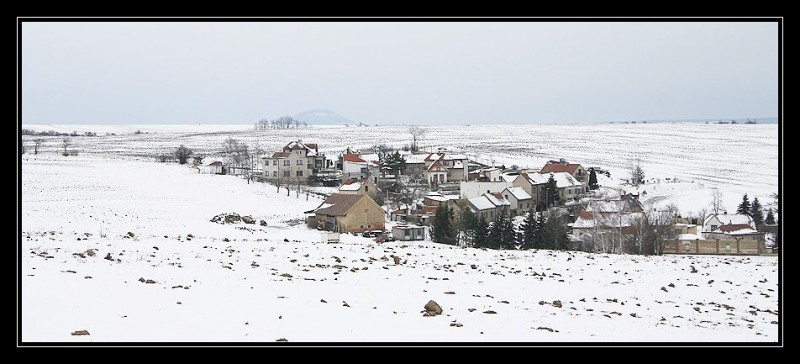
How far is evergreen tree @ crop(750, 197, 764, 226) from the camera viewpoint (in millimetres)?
40978

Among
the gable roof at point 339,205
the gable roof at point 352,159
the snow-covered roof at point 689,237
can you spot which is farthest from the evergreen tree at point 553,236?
the gable roof at point 352,159

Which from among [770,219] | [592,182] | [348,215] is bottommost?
[770,219]

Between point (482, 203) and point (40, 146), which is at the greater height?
point (40, 146)

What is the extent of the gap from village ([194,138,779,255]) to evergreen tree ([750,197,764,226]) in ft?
0.31

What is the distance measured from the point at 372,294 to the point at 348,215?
27.0m

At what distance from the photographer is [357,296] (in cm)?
988

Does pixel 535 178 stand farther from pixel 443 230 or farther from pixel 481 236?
pixel 481 236

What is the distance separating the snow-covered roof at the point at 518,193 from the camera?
169ft

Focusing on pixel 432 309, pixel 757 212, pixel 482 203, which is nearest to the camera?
pixel 432 309

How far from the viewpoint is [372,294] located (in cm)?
1016

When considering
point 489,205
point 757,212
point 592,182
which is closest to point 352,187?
point 489,205

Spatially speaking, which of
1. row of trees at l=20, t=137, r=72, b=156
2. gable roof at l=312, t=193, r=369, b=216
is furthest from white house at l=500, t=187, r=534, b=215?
row of trees at l=20, t=137, r=72, b=156
